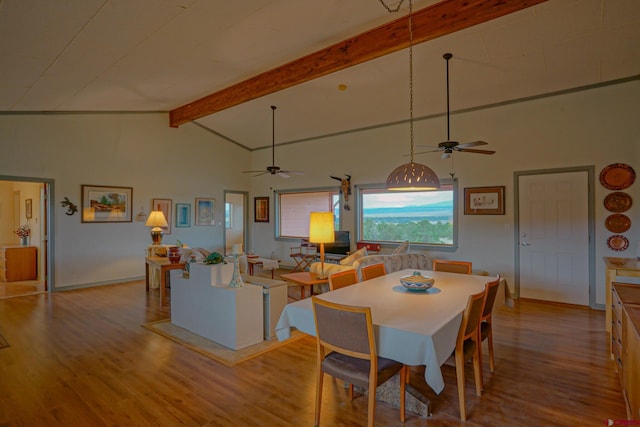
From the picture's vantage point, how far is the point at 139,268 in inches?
286

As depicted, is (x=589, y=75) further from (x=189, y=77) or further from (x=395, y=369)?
(x=189, y=77)

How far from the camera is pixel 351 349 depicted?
2070 millimetres

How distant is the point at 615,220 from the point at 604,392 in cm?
309

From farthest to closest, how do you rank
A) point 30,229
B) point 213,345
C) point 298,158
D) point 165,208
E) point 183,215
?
1. point 298,158
2. point 183,215
3. point 165,208
4. point 30,229
5. point 213,345

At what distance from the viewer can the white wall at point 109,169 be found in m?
5.92

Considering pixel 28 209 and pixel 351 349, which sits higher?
pixel 28 209

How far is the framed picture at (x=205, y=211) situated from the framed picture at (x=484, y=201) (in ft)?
19.1

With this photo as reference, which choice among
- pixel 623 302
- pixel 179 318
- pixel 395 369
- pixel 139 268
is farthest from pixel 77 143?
pixel 623 302

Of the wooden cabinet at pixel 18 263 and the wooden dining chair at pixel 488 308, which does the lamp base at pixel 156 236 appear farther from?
the wooden dining chair at pixel 488 308

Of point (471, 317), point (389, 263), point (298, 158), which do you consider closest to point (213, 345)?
point (389, 263)

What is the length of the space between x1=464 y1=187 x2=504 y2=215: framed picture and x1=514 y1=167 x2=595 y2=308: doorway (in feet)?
0.84

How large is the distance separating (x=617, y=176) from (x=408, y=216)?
3223 mm

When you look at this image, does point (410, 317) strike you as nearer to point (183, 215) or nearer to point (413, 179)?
point (413, 179)

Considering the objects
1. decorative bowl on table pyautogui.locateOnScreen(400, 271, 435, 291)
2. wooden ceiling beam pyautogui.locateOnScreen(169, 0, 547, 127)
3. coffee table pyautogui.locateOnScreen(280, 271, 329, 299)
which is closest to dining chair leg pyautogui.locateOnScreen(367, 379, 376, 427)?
decorative bowl on table pyautogui.locateOnScreen(400, 271, 435, 291)
